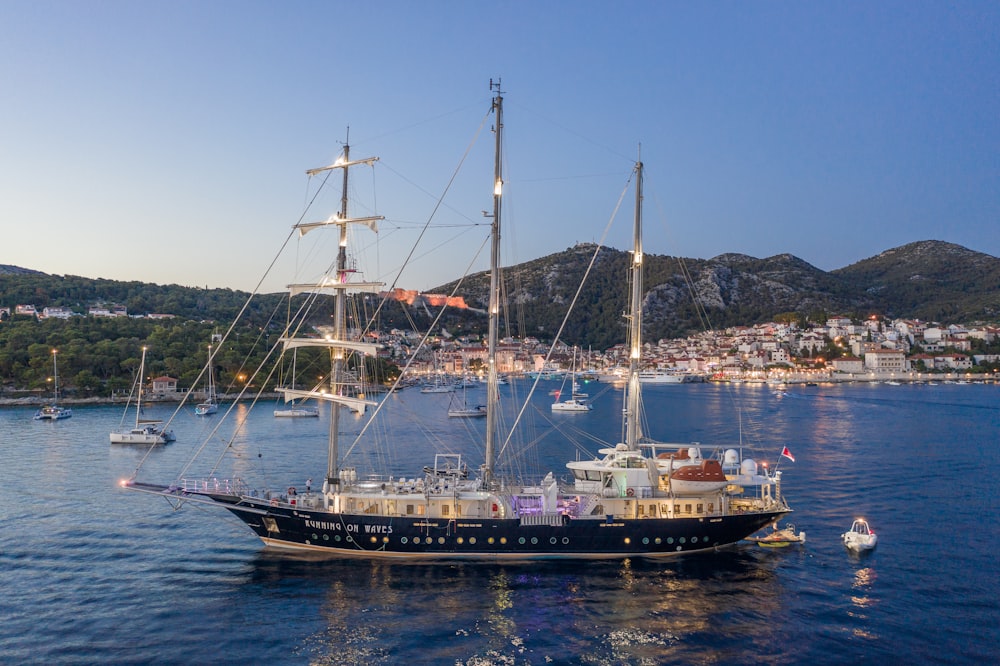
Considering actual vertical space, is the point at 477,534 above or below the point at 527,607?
above

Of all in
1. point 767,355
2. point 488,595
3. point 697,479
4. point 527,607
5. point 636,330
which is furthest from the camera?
point 767,355

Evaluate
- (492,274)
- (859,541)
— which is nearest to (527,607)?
Answer: (492,274)

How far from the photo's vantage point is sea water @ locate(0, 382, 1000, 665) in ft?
51.1

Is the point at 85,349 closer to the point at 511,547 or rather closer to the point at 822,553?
the point at 511,547

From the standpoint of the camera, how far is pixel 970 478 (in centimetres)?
3666

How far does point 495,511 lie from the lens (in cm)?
2095

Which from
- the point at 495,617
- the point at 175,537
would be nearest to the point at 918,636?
the point at 495,617

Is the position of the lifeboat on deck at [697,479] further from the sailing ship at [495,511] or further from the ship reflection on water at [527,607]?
the ship reflection on water at [527,607]

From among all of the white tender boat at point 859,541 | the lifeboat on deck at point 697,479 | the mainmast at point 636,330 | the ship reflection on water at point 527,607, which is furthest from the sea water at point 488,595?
the mainmast at point 636,330

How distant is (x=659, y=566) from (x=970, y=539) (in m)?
13.6

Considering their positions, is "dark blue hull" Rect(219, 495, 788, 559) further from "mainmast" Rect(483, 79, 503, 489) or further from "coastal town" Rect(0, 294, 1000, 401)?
"coastal town" Rect(0, 294, 1000, 401)

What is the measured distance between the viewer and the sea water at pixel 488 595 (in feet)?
51.1

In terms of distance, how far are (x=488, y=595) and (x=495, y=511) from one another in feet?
9.46

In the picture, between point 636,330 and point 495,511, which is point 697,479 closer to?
point 636,330
